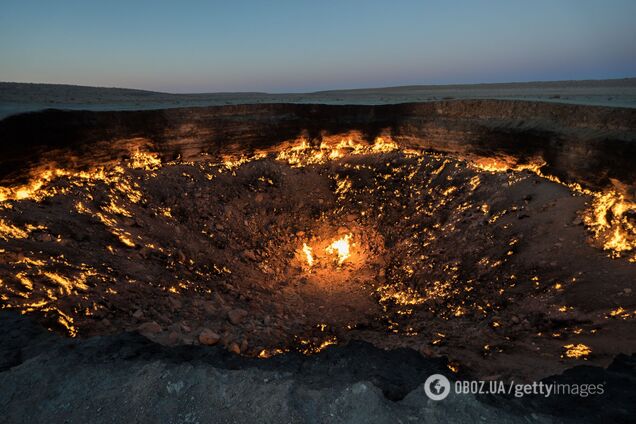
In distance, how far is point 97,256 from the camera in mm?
6156

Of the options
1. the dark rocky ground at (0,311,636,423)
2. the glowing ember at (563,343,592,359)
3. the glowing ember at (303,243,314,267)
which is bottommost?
the glowing ember at (303,243,314,267)

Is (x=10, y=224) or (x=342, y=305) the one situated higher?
(x=10, y=224)

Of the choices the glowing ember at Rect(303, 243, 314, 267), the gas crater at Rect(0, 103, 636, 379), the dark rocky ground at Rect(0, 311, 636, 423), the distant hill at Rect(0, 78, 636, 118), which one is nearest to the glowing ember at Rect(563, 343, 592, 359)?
the gas crater at Rect(0, 103, 636, 379)

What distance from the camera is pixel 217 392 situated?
10.5 feet

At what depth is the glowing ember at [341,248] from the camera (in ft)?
34.9

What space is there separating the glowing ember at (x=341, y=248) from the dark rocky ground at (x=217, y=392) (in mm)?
6741

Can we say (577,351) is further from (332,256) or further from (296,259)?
(296,259)

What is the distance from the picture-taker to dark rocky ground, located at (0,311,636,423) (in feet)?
9.71

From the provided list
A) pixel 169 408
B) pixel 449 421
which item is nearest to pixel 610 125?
pixel 449 421

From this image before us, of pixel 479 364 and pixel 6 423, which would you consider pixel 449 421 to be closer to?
pixel 479 364

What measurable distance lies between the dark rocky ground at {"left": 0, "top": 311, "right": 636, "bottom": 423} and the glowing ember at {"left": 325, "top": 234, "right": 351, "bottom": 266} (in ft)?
22.1

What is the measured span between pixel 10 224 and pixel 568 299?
10171 mm

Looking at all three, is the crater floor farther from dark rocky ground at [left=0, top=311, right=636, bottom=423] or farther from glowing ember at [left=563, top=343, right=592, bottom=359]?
dark rocky ground at [left=0, top=311, right=636, bottom=423]

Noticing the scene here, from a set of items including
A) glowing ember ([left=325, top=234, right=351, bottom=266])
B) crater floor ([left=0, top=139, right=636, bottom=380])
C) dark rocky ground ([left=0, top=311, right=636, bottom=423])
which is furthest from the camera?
glowing ember ([left=325, top=234, right=351, bottom=266])
